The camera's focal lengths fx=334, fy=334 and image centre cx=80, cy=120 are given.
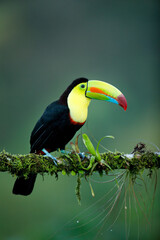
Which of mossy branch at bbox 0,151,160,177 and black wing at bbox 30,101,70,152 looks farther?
black wing at bbox 30,101,70,152

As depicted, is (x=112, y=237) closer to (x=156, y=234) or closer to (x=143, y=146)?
(x=156, y=234)

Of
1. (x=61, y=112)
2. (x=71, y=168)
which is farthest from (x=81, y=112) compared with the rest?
(x=71, y=168)

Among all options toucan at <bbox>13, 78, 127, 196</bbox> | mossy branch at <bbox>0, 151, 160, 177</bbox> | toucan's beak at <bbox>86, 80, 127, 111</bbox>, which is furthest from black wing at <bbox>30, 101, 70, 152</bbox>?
mossy branch at <bbox>0, 151, 160, 177</bbox>

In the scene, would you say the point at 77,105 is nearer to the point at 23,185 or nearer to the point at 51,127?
the point at 51,127

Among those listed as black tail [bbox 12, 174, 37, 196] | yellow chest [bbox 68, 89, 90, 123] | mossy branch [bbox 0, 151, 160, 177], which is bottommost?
black tail [bbox 12, 174, 37, 196]

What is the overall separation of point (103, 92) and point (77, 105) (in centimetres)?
21

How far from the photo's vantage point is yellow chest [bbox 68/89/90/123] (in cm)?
235

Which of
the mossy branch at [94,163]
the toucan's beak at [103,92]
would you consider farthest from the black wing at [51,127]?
the mossy branch at [94,163]

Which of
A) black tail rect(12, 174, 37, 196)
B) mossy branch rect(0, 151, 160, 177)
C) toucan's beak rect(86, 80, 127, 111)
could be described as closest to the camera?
mossy branch rect(0, 151, 160, 177)

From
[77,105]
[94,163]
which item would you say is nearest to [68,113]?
[77,105]

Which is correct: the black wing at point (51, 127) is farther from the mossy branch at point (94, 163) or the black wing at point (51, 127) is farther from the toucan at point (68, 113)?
the mossy branch at point (94, 163)

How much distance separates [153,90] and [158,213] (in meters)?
2.69

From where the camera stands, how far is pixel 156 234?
4352 millimetres

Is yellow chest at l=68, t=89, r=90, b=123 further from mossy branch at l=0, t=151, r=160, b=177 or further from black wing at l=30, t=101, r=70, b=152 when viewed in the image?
mossy branch at l=0, t=151, r=160, b=177
